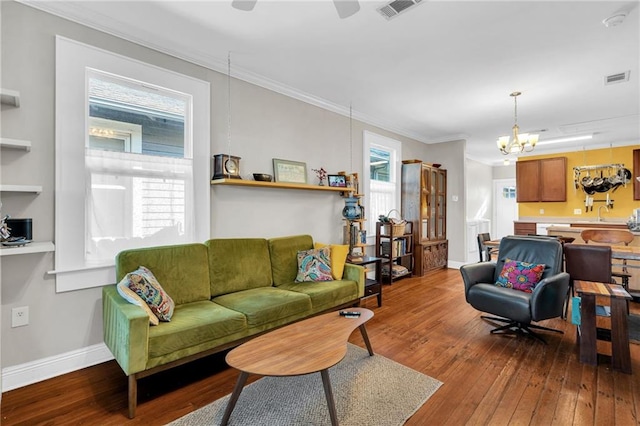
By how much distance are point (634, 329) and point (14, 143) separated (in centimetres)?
554

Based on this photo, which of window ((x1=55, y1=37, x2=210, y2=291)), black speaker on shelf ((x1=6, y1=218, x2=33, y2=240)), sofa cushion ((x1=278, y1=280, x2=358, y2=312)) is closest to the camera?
black speaker on shelf ((x1=6, y1=218, x2=33, y2=240))

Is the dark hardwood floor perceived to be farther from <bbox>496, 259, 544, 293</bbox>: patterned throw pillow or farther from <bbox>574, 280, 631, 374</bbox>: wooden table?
<bbox>496, 259, 544, 293</bbox>: patterned throw pillow

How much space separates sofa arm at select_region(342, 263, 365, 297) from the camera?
349 cm

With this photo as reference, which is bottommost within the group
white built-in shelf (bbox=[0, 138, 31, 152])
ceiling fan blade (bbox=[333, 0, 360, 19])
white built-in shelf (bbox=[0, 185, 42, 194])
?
white built-in shelf (bbox=[0, 185, 42, 194])

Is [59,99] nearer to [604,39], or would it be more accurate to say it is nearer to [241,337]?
[241,337]

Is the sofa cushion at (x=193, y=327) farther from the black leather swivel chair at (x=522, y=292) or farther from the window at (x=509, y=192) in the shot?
the window at (x=509, y=192)

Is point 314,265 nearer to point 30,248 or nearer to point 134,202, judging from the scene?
point 134,202

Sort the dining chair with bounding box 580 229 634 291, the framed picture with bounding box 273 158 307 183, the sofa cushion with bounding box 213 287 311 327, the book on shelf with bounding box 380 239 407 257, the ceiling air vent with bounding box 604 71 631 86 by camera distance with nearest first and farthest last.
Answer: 1. the sofa cushion with bounding box 213 287 311 327
2. the ceiling air vent with bounding box 604 71 631 86
3. the framed picture with bounding box 273 158 307 183
4. the dining chair with bounding box 580 229 634 291
5. the book on shelf with bounding box 380 239 407 257

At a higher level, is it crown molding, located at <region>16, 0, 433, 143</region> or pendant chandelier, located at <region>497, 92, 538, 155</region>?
crown molding, located at <region>16, 0, 433, 143</region>

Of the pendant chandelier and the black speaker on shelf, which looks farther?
the pendant chandelier

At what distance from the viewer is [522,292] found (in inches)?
117

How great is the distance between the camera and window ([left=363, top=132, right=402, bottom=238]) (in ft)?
16.8

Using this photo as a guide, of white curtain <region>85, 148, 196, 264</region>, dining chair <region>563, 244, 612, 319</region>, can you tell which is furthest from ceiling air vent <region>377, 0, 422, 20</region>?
dining chair <region>563, 244, 612, 319</region>

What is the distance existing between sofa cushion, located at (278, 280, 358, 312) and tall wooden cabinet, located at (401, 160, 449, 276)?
8.78ft
